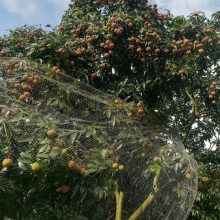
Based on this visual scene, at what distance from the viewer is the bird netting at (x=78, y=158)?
2258 mm

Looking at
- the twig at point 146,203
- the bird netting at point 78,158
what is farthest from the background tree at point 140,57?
the twig at point 146,203

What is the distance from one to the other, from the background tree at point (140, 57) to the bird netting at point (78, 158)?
86 cm

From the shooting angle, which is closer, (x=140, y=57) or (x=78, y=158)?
(x=78, y=158)

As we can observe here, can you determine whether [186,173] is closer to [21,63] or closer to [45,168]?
[45,168]

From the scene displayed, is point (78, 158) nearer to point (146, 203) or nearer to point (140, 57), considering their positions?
point (146, 203)

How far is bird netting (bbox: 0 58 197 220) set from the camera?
226 cm

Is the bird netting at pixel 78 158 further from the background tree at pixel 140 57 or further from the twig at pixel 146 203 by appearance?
the background tree at pixel 140 57

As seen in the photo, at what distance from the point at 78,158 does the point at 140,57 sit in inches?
86.5

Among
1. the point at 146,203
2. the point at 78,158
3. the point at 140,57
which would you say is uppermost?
the point at 140,57

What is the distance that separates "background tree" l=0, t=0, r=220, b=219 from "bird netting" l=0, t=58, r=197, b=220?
33.8 inches

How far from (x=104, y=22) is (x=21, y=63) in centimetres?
156

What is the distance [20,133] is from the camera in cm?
233

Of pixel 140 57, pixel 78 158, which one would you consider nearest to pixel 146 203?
pixel 78 158

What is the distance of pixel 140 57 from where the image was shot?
14.4 feet
